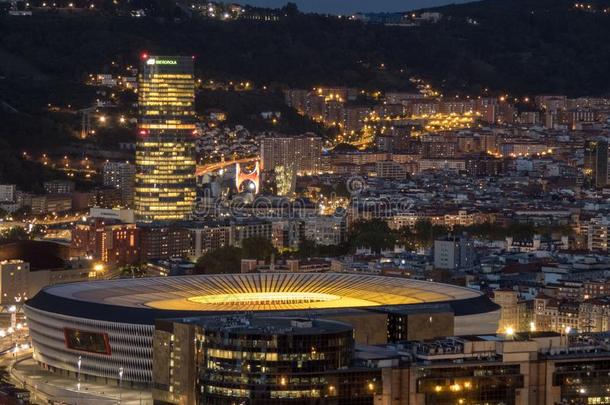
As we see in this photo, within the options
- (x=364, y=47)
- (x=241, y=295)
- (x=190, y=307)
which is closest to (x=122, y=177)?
(x=241, y=295)

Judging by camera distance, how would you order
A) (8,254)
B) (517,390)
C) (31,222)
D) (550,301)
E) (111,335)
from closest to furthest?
(517,390) < (111,335) < (550,301) < (8,254) < (31,222)

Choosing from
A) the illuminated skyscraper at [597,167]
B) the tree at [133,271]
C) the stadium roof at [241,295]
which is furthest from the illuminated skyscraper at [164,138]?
the illuminated skyscraper at [597,167]

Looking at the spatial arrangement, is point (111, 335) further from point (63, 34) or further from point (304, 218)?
point (63, 34)

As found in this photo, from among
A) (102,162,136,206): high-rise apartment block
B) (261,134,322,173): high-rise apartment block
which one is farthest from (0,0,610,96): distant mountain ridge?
(102,162,136,206): high-rise apartment block

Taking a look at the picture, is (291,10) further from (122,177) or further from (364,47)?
(122,177)

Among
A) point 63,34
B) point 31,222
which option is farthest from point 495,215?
point 63,34
